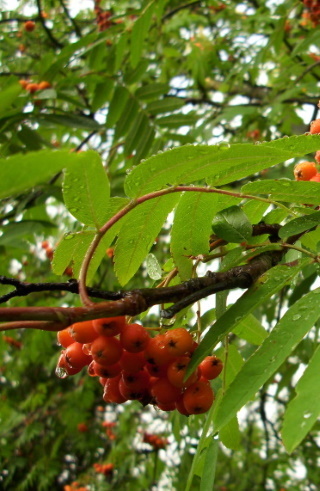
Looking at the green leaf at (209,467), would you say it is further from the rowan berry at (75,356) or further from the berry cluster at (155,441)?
the berry cluster at (155,441)

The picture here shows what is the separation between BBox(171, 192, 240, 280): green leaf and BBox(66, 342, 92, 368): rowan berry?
295 millimetres

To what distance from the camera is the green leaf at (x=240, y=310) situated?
93 centimetres

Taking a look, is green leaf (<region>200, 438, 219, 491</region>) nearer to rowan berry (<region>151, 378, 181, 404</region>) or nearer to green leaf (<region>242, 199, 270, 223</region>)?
rowan berry (<region>151, 378, 181, 404</region>)

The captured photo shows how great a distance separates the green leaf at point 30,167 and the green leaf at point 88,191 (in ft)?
0.81

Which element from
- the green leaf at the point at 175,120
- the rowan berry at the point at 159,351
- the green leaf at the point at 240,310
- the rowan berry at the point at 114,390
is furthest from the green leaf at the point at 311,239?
the green leaf at the point at 175,120

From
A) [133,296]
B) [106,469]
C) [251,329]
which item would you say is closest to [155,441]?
[106,469]

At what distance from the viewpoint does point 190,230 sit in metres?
1.18

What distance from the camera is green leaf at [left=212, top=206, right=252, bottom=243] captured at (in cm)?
116

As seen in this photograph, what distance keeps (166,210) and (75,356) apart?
39 centimetres

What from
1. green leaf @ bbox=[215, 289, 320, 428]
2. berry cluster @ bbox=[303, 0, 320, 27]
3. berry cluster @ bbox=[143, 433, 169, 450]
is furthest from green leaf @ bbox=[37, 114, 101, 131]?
berry cluster @ bbox=[143, 433, 169, 450]

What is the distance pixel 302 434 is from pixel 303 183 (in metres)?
0.57

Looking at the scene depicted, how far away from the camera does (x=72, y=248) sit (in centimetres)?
116

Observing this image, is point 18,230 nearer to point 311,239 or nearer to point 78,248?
point 78,248

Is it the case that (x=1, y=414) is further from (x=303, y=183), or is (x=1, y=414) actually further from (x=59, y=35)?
(x=303, y=183)
